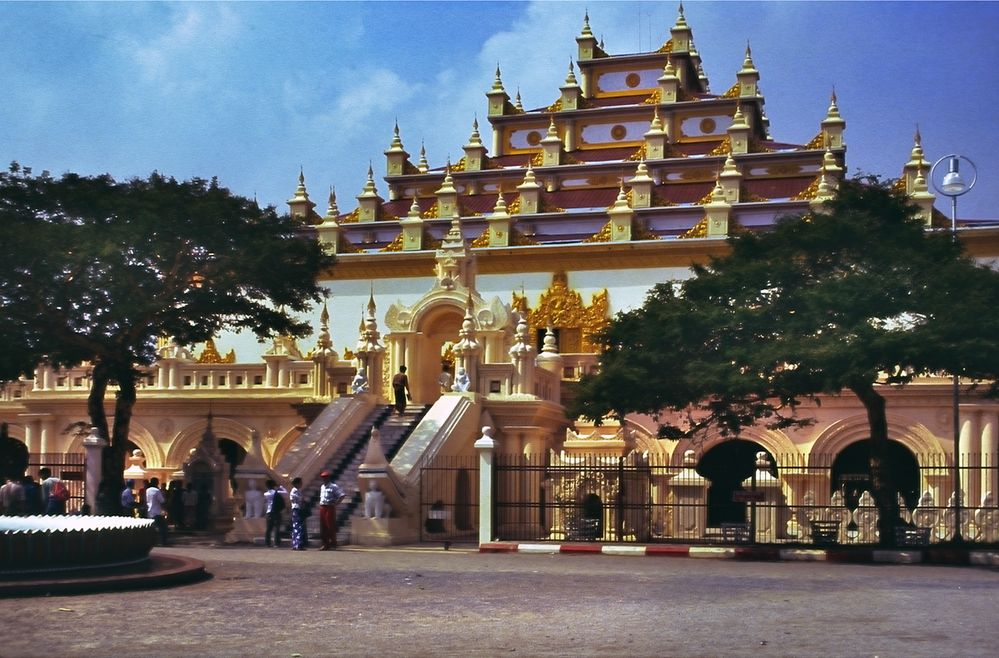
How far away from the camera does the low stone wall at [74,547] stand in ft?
54.0

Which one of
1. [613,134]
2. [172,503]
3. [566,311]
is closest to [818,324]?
[172,503]

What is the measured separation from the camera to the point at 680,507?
30.5 metres

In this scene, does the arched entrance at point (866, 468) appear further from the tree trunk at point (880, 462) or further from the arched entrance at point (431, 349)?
the tree trunk at point (880, 462)

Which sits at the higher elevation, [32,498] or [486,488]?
[486,488]

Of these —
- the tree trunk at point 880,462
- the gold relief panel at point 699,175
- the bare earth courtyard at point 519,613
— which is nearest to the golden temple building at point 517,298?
the gold relief panel at point 699,175

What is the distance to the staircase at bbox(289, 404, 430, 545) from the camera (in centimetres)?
2780

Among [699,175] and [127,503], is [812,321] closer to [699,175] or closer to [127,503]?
[127,503]

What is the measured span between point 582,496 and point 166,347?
47.4 ft

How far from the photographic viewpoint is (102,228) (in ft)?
89.9

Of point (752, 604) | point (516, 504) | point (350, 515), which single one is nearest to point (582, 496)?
point (516, 504)

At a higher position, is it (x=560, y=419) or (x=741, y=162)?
(x=741, y=162)

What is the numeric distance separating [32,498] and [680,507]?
42.4 ft

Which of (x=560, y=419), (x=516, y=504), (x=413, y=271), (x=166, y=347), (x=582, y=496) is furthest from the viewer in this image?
(x=413, y=271)

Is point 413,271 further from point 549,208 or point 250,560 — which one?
point 250,560
